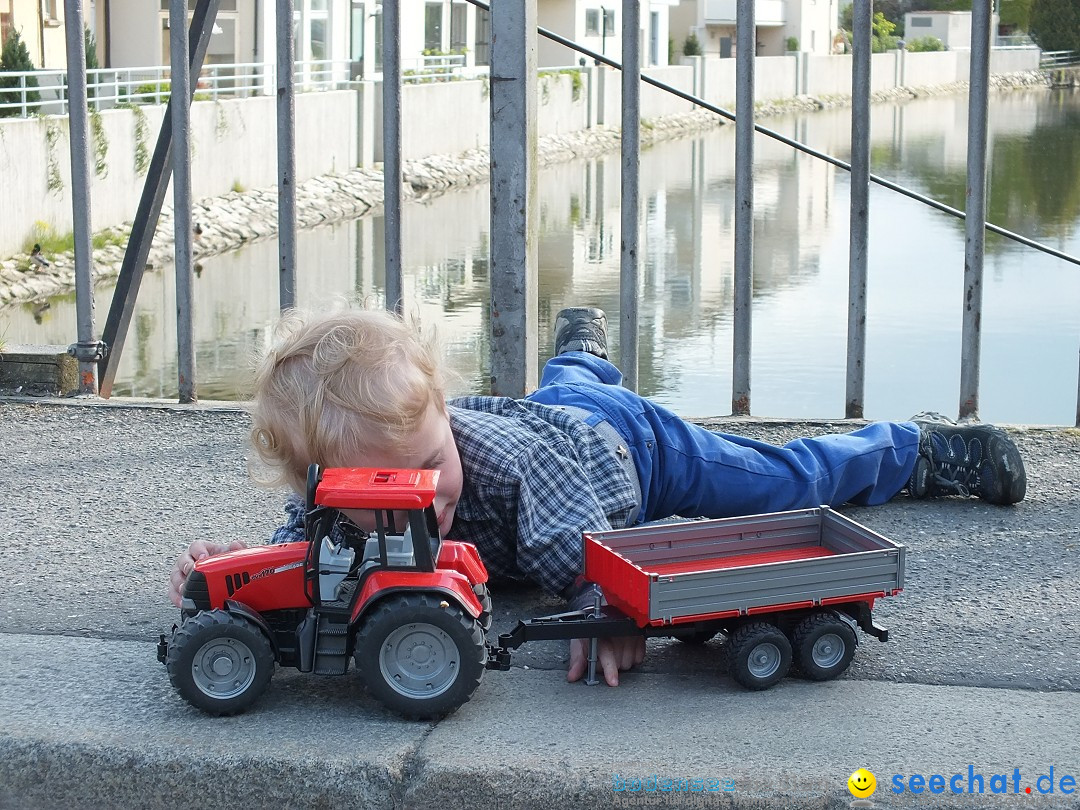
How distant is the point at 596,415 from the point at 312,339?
2.89 feet

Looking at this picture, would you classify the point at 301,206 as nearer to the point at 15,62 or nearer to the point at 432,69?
the point at 15,62

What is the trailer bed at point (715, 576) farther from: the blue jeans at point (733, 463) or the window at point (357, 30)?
the window at point (357, 30)

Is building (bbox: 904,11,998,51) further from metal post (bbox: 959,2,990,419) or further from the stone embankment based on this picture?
metal post (bbox: 959,2,990,419)

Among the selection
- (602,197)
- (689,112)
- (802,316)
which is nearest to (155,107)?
(602,197)

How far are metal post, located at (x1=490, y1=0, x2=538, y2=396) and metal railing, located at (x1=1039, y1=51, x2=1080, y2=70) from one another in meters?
22.2

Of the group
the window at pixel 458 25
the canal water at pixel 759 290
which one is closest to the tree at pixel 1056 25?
the canal water at pixel 759 290

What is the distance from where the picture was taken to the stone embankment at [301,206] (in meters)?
11.3

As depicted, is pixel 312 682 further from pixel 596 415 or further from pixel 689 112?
pixel 689 112

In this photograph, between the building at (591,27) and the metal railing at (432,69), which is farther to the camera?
the building at (591,27)

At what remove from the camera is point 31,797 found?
6.58ft

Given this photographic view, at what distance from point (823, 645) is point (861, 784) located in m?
0.35

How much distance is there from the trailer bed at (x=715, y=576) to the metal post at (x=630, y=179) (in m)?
1.47

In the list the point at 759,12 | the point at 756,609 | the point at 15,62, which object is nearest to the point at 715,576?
the point at 756,609

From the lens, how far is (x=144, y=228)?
4.44 m
